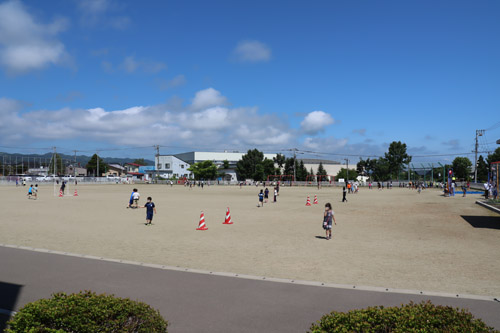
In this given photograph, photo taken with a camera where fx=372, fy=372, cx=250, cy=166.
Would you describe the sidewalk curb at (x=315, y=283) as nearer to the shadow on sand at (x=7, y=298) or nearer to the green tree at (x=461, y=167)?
the shadow on sand at (x=7, y=298)

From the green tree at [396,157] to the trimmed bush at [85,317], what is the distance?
11221cm

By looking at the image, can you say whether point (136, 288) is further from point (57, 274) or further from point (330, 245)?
point (330, 245)

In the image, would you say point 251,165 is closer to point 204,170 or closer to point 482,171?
point 204,170

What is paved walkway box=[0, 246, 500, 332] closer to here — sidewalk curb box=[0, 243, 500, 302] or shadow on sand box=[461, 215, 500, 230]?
sidewalk curb box=[0, 243, 500, 302]

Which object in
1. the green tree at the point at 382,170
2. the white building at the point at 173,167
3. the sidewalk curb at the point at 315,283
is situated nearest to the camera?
the sidewalk curb at the point at 315,283

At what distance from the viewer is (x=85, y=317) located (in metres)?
3.65

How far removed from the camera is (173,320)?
5676 mm

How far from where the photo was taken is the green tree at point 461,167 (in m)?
119

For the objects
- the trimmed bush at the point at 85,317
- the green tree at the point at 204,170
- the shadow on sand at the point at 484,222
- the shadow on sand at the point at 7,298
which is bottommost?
the shadow on sand at the point at 484,222

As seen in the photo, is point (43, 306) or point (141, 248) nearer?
point (43, 306)

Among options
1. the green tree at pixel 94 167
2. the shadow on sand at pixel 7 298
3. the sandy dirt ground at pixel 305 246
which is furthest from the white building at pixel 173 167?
the shadow on sand at pixel 7 298

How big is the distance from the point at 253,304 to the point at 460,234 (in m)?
12.1

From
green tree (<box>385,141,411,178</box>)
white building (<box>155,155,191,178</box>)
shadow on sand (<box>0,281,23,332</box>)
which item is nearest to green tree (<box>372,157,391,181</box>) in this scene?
green tree (<box>385,141,411,178</box>)

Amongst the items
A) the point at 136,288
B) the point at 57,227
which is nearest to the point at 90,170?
the point at 57,227
